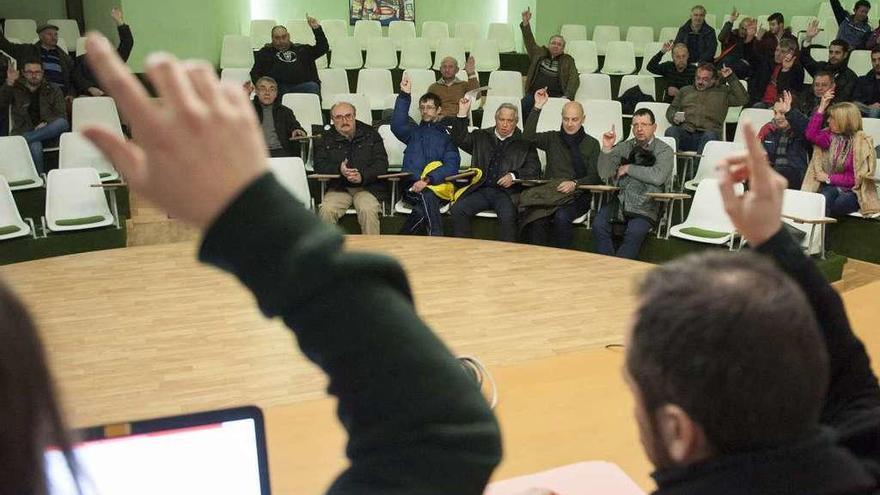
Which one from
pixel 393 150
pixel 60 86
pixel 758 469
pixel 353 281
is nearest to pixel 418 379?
pixel 353 281

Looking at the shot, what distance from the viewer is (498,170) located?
20.6 feet

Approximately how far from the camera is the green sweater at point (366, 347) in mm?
576

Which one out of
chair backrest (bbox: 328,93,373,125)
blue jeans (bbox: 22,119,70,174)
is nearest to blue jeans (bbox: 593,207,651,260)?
chair backrest (bbox: 328,93,373,125)

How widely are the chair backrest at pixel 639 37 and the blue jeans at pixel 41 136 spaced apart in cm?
727

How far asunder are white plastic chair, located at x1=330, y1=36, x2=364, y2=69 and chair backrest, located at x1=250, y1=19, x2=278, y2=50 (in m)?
0.94

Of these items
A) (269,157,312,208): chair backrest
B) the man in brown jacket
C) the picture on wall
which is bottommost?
(269,157,312,208): chair backrest

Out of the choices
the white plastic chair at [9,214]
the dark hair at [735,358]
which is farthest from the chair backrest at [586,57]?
the dark hair at [735,358]

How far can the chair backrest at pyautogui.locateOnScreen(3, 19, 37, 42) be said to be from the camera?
927 centimetres

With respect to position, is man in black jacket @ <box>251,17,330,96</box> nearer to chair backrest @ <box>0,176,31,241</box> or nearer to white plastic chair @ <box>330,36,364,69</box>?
white plastic chair @ <box>330,36,364,69</box>

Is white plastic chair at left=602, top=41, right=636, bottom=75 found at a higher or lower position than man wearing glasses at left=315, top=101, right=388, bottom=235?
higher

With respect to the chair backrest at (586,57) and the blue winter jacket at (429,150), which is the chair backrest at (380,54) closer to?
the chair backrest at (586,57)

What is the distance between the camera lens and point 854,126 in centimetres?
587

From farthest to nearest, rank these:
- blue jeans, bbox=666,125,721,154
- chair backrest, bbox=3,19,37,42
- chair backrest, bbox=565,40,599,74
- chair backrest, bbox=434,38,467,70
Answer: chair backrest, bbox=565,40,599,74
chair backrest, bbox=434,38,467,70
chair backrest, bbox=3,19,37,42
blue jeans, bbox=666,125,721,154

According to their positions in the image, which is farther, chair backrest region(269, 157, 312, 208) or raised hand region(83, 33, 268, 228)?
chair backrest region(269, 157, 312, 208)
